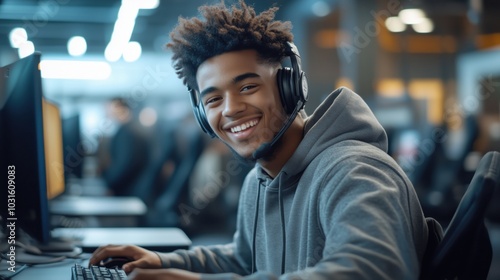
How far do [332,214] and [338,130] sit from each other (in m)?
0.26

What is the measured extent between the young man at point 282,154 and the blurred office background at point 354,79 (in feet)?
10.2

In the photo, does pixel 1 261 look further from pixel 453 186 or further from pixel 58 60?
pixel 58 60

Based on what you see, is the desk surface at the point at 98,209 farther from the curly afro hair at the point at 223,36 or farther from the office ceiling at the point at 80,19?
the office ceiling at the point at 80,19

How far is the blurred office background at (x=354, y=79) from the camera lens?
496cm

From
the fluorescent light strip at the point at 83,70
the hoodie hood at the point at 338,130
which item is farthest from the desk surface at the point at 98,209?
the fluorescent light strip at the point at 83,70

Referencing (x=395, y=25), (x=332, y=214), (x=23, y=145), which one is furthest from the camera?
(x=395, y=25)

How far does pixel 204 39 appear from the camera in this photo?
1.31m

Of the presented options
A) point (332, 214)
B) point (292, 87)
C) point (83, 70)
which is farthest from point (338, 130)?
point (83, 70)

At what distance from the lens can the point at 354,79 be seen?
7.17 meters

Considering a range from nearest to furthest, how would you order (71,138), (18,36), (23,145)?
(23,145) → (71,138) → (18,36)

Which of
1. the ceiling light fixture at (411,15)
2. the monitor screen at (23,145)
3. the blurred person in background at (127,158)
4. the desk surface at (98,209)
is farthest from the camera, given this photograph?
the ceiling light fixture at (411,15)

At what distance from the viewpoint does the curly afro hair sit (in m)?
1.29

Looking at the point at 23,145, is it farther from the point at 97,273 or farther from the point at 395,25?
the point at 395,25

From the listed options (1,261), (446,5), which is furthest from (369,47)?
(1,261)
